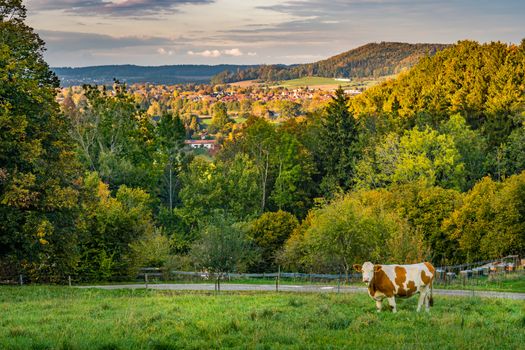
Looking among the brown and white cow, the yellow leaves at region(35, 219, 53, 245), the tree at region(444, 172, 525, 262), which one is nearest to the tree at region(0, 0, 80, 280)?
the yellow leaves at region(35, 219, 53, 245)

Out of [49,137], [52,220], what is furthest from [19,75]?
[52,220]

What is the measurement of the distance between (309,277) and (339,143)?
41.6 metres

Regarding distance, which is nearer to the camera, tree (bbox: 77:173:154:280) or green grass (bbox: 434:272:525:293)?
green grass (bbox: 434:272:525:293)

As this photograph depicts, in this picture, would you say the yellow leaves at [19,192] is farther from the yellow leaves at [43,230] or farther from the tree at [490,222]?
the tree at [490,222]

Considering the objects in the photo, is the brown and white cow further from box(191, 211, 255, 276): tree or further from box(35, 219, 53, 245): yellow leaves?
box(191, 211, 255, 276): tree

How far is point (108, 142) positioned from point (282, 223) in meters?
26.4

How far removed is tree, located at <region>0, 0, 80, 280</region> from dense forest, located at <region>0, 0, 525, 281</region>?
0.28 feet

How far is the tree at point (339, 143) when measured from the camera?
80.2m

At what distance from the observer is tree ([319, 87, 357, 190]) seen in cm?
8025

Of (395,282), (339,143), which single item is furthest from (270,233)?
(395,282)

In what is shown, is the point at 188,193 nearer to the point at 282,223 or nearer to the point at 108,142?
the point at 108,142

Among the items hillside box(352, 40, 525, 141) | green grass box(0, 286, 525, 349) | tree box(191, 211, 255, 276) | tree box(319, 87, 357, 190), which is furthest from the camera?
hillside box(352, 40, 525, 141)

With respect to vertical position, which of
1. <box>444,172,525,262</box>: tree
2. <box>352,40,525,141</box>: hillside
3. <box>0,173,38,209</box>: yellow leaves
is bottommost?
<box>444,172,525,262</box>: tree

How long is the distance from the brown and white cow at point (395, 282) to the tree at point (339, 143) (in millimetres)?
59106
